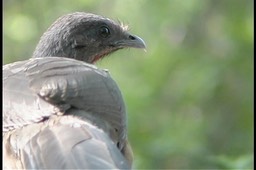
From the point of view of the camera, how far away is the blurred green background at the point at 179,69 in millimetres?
13586

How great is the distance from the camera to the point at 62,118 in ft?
21.0

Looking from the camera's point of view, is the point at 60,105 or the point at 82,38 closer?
the point at 60,105

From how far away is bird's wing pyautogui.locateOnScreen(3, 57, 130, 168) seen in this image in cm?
625

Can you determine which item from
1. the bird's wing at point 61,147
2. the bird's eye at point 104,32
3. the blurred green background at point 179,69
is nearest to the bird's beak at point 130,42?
the bird's eye at point 104,32

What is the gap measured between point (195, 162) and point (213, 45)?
3565mm

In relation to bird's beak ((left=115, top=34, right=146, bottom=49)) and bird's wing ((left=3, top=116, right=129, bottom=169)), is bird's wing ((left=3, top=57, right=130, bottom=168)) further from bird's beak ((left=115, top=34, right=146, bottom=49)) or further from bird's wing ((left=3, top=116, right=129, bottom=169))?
bird's beak ((left=115, top=34, right=146, bottom=49))

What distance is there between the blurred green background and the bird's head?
3771 millimetres

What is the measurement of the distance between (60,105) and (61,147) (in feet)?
1.34

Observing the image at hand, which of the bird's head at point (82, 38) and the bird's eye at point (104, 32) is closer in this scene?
the bird's head at point (82, 38)

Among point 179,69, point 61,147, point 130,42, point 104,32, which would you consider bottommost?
point 179,69

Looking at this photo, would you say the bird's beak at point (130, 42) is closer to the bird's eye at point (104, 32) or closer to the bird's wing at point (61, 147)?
the bird's eye at point (104, 32)

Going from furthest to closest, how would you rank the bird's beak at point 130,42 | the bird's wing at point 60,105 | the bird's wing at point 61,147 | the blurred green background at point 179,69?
1. the blurred green background at point 179,69
2. the bird's beak at point 130,42
3. the bird's wing at point 60,105
4. the bird's wing at point 61,147

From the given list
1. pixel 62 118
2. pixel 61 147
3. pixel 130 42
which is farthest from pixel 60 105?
pixel 130 42

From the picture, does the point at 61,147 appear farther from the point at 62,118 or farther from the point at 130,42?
the point at 130,42
